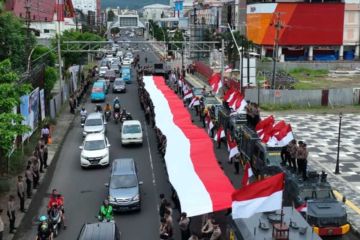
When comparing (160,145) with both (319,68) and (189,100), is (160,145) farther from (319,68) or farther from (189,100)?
(319,68)

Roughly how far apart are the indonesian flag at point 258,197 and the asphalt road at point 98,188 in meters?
5.86

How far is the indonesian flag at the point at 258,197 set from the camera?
42.9 feet

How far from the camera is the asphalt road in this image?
19672 mm

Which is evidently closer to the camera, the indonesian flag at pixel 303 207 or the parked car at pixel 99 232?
the parked car at pixel 99 232

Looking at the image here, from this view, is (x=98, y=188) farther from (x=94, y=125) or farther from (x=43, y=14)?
(x=43, y=14)

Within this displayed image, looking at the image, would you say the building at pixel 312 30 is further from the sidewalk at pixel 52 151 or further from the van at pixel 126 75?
the sidewalk at pixel 52 151

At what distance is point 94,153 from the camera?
27844 mm

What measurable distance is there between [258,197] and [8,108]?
11679 mm

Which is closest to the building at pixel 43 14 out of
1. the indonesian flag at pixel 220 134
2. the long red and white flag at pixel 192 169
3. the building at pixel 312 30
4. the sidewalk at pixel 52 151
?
the building at pixel 312 30

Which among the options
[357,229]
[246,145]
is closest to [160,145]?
[246,145]

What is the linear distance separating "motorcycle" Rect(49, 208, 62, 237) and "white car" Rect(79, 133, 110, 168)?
8049 millimetres

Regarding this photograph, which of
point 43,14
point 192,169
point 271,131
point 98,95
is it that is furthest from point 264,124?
point 43,14

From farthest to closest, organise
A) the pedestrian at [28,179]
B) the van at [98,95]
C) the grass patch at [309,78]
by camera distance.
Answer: the grass patch at [309,78] < the van at [98,95] < the pedestrian at [28,179]

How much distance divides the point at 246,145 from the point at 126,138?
8550 millimetres
